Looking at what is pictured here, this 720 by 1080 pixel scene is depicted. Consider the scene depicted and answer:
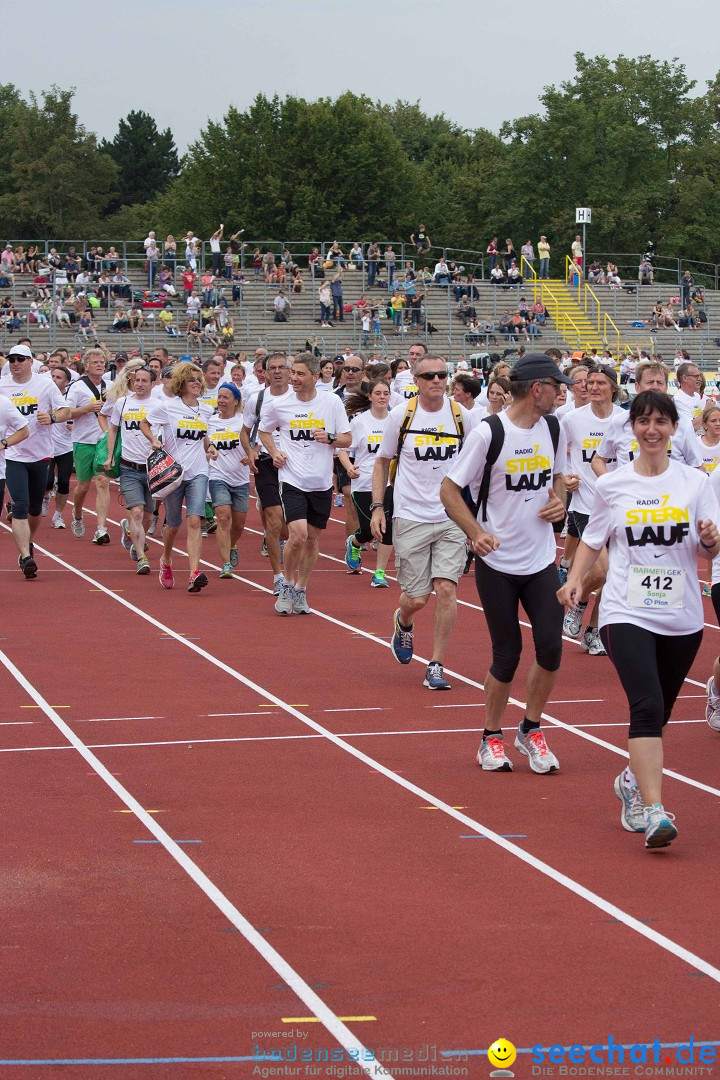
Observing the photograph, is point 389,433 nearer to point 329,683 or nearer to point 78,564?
point 329,683

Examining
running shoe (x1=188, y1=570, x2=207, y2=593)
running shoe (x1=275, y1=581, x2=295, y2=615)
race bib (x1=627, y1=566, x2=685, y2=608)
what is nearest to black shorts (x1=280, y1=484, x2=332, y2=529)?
running shoe (x1=275, y1=581, x2=295, y2=615)

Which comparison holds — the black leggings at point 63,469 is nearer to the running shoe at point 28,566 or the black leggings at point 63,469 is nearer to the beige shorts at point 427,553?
the running shoe at point 28,566

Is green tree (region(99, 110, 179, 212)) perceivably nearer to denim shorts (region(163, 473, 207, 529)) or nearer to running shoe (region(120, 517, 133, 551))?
running shoe (region(120, 517, 133, 551))

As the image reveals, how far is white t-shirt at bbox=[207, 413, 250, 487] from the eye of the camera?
16031 millimetres

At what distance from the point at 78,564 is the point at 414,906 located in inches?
474

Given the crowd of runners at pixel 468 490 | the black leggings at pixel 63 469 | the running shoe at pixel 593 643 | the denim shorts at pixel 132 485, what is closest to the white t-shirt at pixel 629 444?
the crowd of runners at pixel 468 490

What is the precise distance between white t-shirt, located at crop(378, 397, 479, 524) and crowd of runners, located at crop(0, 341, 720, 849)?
15 mm

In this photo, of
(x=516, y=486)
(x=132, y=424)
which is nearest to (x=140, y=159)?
(x=132, y=424)

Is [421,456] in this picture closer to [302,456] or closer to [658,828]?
[302,456]

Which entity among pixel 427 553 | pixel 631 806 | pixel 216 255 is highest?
pixel 216 255

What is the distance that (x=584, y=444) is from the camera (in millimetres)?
12570

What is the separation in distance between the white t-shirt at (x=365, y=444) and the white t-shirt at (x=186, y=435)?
5.26 ft

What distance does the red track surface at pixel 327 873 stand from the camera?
16.0 ft

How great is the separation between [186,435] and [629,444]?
533 centimetres
